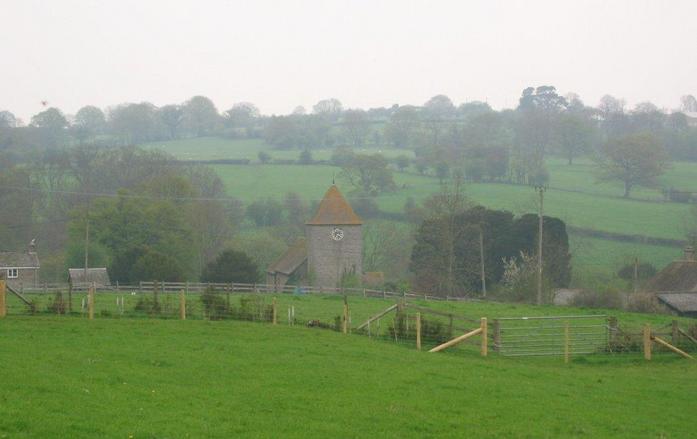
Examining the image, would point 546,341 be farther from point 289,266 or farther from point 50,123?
point 50,123

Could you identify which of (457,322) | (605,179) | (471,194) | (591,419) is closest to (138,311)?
(457,322)

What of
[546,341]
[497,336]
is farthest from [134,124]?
[497,336]

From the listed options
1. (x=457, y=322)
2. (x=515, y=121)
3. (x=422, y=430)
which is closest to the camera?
(x=422, y=430)

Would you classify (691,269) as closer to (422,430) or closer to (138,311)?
(138,311)

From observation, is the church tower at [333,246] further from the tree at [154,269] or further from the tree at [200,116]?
the tree at [200,116]

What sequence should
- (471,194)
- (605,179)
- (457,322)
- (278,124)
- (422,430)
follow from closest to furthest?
(422,430), (457,322), (471,194), (605,179), (278,124)

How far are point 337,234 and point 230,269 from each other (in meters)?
11.4

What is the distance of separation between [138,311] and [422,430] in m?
17.5

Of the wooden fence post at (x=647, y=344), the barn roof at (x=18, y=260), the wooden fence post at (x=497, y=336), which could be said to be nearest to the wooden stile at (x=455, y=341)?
the wooden fence post at (x=497, y=336)

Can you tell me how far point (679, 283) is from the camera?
197 feet

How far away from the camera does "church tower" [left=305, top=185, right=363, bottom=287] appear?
6888cm

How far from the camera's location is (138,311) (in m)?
29.8

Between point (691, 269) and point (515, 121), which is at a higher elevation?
point (515, 121)

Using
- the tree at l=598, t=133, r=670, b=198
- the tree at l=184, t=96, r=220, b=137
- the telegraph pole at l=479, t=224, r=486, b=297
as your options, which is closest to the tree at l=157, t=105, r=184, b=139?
the tree at l=184, t=96, r=220, b=137
